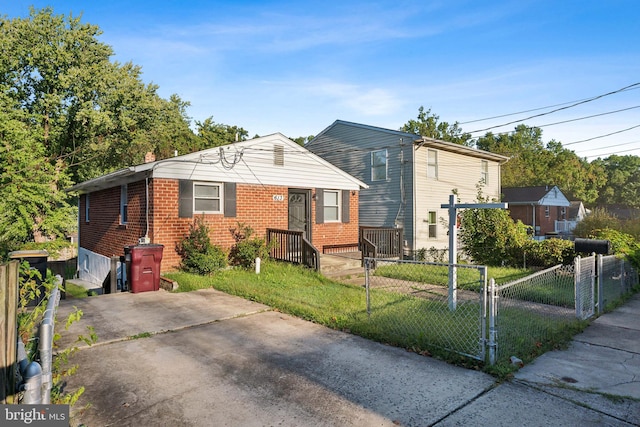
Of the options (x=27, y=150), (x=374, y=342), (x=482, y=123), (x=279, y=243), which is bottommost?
(x=374, y=342)

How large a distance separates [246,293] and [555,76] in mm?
12688

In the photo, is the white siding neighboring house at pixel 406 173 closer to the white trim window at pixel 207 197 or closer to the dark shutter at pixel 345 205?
the dark shutter at pixel 345 205

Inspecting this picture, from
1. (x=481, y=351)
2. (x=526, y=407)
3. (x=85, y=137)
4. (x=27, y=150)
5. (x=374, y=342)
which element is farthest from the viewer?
(x=85, y=137)

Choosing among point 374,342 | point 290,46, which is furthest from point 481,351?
point 290,46

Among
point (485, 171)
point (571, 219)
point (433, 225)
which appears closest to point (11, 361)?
point (433, 225)

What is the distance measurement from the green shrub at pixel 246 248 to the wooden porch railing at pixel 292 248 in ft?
1.31

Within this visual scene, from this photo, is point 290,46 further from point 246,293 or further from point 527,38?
point 246,293

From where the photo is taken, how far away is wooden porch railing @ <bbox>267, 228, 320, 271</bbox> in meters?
10.7

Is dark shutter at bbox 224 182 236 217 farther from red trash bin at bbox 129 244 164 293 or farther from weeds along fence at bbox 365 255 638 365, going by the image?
weeds along fence at bbox 365 255 638 365

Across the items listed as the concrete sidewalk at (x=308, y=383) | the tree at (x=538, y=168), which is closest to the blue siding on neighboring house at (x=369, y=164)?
the concrete sidewalk at (x=308, y=383)

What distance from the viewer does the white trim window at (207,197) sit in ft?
37.4

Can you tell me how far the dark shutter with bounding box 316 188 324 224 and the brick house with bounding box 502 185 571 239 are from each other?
72.6 ft

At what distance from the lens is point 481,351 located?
454 centimetres

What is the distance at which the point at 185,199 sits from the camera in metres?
11.0
